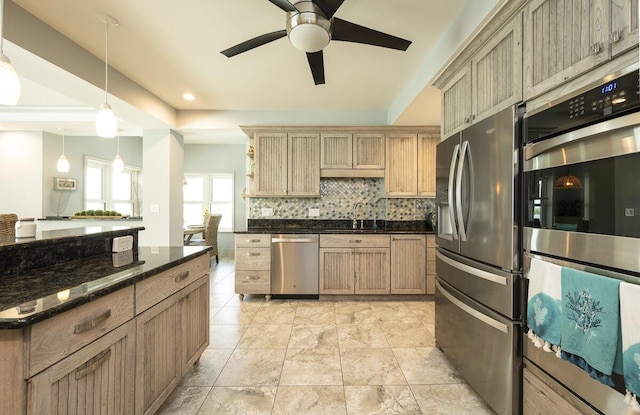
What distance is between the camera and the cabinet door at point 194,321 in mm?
1747

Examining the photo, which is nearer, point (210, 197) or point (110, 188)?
point (110, 188)

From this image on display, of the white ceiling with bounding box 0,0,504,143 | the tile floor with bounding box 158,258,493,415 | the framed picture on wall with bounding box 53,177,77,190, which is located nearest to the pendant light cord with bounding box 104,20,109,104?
the white ceiling with bounding box 0,0,504,143

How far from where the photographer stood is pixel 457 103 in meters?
2.22

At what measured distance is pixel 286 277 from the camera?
11.9ft

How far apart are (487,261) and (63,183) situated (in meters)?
7.14

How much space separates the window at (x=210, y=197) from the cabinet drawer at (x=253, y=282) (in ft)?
11.8

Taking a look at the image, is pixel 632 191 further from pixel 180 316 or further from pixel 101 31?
pixel 101 31

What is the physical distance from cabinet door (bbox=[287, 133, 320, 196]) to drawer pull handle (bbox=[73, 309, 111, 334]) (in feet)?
9.74

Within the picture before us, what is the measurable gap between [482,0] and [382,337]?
8.82ft

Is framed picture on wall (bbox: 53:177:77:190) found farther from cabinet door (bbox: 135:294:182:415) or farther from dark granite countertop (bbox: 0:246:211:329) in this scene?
cabinet door (bbox: 135:294:182:415)

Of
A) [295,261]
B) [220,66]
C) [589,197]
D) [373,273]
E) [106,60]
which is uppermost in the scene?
[220,66]

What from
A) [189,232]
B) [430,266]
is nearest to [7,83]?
[430,266]

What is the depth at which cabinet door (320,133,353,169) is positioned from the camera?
3.99 meters

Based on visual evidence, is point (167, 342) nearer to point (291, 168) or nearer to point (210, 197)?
point (291, 168)
